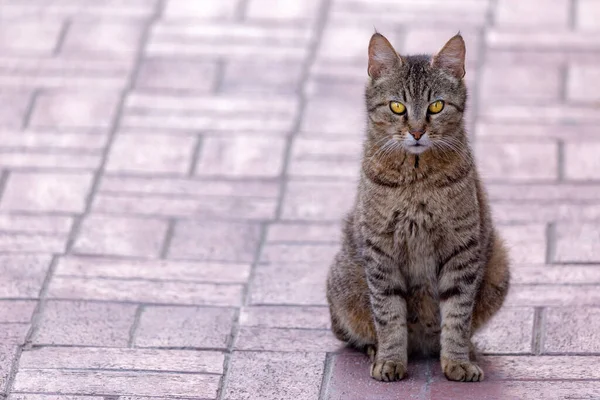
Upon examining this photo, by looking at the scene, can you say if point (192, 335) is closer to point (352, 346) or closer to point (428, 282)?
point (352, 346)

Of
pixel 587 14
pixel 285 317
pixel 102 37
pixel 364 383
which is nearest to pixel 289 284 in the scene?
pixel 285 317

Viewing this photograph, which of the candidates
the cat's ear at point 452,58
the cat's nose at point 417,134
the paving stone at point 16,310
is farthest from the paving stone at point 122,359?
the cat's ear at point 452,58

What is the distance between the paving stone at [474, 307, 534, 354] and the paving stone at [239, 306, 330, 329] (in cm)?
58

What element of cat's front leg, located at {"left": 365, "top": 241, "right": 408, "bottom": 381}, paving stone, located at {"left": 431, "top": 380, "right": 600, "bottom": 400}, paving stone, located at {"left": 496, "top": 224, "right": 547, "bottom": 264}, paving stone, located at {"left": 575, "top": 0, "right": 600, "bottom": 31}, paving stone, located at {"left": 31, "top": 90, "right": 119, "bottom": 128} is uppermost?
cat's front leg, located at {"left": 365, "top": 241, "right": 408, "bottom": 381}

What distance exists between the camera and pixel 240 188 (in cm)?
548

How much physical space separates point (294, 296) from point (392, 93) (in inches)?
44.1

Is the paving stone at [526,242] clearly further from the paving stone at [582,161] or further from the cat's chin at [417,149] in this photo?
the cat's chin at [417,149]

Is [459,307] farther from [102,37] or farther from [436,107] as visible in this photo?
[102,37]

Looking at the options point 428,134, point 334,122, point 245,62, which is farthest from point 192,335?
point 245,62

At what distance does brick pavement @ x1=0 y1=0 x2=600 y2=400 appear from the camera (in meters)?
4.18

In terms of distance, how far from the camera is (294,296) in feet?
15.3

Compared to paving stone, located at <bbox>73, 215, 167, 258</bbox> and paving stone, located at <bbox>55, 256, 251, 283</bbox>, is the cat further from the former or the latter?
paving stone, located at <bbox>73, 215, 167, 258</bbox>

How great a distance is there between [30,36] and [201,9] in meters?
0.98

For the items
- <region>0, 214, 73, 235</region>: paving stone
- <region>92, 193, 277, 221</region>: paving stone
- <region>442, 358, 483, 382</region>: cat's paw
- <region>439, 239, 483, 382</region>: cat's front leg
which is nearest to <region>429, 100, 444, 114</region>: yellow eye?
<region>439, 239, 483, 382</region>: cat's front leg
